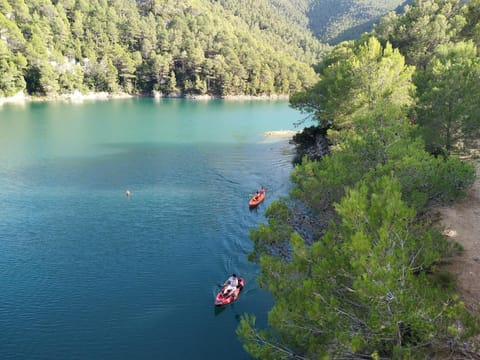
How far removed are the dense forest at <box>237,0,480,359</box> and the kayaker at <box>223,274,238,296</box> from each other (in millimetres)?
1454

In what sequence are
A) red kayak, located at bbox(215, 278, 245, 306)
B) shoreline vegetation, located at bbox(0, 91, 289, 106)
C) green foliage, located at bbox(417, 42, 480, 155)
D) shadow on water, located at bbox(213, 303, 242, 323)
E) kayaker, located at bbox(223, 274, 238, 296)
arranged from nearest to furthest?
shadow on water, located at bbox(213, 303, 242, 323) → red kayak, located at bbox(215, 278, 245, 306) → kayaker, located at bbox(223, 274, 238, 296) → green foliage, located at bbox(417, 42, 480, 155) → shoreline vegetation, located at bbox(0, 91, 289, 106)

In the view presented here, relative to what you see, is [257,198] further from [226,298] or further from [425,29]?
[425,29]

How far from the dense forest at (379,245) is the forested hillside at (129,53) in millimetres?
88811

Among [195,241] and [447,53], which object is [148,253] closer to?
[195,241]

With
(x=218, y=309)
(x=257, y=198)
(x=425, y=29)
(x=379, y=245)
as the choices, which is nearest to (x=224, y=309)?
(x=218, y=309)

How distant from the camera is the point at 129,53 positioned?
409ft

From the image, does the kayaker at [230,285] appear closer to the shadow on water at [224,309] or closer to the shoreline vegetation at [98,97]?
the shadow on water at [224,309]

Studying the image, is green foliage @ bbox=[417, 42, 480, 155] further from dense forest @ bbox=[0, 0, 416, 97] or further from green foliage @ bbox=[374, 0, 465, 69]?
dense forest @ bbox=[0, 0, 416, 97]

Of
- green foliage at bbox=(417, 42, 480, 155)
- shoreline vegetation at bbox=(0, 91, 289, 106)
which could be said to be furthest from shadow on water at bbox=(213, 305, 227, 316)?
shoreline vegetation at bbox=(0, 91, 289, 106)

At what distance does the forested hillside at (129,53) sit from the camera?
93250 millimetres

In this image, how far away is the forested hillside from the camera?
9325 cm

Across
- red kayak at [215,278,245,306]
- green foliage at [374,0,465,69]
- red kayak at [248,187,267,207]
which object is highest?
green foliage at [374,0,465,69]

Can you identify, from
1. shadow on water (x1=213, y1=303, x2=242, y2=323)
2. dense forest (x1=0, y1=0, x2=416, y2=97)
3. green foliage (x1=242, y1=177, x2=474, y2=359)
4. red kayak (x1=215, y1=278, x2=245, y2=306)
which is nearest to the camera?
green foliage (x1=242, y1=177, x2=474, y2=359)

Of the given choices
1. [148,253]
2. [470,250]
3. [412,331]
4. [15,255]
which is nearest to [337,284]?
[412,331]
